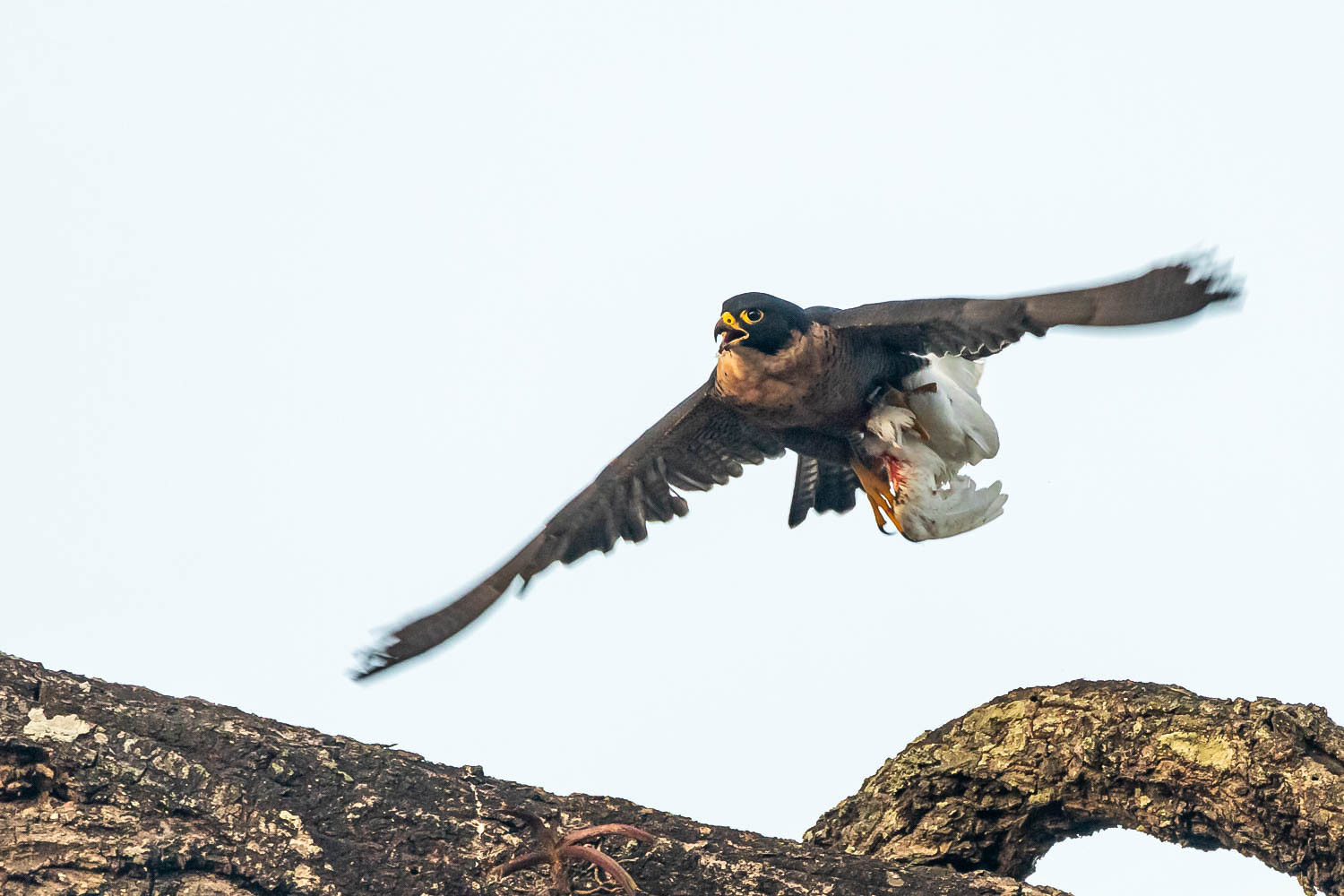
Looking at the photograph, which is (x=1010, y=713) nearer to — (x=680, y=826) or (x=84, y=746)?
(x=680, y=826)

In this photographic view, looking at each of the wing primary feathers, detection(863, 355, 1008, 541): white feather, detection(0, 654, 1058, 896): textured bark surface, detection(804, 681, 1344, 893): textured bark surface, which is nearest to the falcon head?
detection(863, 355, 1008, 541): white feather

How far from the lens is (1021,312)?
491 cm

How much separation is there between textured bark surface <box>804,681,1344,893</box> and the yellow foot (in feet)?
4.73

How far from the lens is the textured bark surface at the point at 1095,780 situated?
397 cm

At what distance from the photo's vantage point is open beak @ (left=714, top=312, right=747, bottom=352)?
220 inches

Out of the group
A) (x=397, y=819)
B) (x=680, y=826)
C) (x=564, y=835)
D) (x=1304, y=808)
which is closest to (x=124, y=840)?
(x=397, y=819)

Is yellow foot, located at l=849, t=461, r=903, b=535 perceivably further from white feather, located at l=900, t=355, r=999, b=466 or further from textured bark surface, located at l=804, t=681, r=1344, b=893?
textured bark surface, located at l=804, t=681, r=1344, b=893

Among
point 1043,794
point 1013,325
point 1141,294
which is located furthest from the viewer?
point 1013,325

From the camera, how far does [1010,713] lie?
14.3 ft

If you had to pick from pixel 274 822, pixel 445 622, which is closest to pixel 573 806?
pixel 274 822

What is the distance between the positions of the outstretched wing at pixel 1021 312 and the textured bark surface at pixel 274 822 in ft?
6.34

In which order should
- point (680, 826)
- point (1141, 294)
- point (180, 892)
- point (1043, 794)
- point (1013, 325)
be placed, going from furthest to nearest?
point (1013, 325), point (1141, 294), point (1043, 794), point (680, 826), point (180, 892)

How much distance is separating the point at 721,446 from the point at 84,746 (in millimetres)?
3258

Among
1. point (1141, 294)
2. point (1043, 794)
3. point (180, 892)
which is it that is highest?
point (1141, 294)
